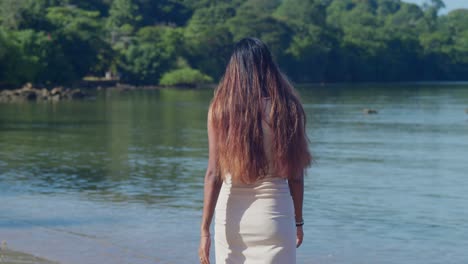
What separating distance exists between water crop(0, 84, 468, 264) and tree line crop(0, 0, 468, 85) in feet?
144

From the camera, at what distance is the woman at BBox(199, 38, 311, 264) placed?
4199 millimetres

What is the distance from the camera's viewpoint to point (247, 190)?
4230 millimetres

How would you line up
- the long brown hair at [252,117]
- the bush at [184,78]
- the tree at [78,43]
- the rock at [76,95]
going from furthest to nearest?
the bush at [184,78], the tree at [78,43], the rock at [76,95], the long brown hair at [252,117]

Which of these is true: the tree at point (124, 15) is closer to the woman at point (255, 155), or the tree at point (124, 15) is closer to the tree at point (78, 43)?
the tree at point (78, 43)

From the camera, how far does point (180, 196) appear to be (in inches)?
491

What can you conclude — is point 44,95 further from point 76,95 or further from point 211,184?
point 211,184

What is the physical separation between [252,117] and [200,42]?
3760 inches

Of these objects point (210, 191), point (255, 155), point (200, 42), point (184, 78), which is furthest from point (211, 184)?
point (200, 42)

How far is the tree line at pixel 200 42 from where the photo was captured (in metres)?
72.4

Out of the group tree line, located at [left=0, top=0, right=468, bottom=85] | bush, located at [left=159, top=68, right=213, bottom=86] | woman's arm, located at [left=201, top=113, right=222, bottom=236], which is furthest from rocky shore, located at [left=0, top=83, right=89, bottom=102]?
woman's arm, located at [left=201, top=113, right=222, bottom=236]

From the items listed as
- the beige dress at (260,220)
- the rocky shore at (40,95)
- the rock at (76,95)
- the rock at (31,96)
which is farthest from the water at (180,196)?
the rock at (76,95)

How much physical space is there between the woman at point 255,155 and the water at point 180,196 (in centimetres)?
414

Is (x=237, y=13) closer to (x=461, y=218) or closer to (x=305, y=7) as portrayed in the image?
Result: (x=305, y=7)

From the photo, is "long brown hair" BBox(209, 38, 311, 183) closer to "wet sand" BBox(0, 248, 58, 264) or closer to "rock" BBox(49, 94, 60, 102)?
"wet sand" BBox(0, 248, 58, 264)
